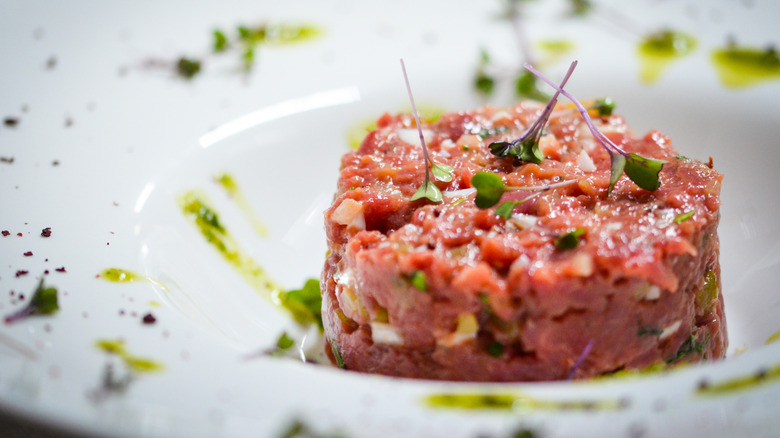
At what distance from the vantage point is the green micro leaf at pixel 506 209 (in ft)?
9.68

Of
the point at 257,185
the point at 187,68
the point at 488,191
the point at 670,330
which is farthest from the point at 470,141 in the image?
the point at 187,68

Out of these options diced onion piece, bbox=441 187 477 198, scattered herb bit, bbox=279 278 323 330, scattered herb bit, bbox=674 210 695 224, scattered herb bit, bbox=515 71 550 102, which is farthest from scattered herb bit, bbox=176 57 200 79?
scattered herb bit, bbox=674 210 695 224

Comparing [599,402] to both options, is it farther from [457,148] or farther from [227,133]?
[227,133]

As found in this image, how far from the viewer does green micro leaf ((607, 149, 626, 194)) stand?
3.11m

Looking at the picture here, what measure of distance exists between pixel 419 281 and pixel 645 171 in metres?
1.09

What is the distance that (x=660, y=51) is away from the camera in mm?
5023

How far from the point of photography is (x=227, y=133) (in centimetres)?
459

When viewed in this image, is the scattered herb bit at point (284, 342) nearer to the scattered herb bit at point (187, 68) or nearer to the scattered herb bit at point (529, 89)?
the scattered herb bit at point (187, 68)

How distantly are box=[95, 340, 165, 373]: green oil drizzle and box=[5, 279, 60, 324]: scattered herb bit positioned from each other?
314mm

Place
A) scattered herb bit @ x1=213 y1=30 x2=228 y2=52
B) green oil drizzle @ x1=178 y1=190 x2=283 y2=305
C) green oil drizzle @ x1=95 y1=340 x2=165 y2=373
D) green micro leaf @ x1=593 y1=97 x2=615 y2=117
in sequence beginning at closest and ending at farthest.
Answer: green oil drizzle @ x1=95 y1=340 x2=165 y2=373 → green micro leaf @ x1=593 y1=97 x2=615 y2=117 → green oil drizzle @ x1=178 y1=190 x2=283 y2=305 → scattered herb bit @ x1=213 y1=30 x2=228 y2=52

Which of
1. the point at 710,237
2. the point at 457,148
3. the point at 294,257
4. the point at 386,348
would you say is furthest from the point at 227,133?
the point at 710,237

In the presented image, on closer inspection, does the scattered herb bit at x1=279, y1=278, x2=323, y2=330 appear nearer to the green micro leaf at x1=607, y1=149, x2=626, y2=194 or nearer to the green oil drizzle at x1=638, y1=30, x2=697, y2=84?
the green micro leaf at x1=607, y1=149, x2=626, y2=194

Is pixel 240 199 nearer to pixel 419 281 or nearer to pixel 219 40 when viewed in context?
pixel 219 40

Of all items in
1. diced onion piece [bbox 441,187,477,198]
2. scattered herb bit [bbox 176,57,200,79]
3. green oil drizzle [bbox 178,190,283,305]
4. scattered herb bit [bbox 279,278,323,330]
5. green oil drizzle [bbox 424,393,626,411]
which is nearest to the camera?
green oil drizzle [bbox 424,393,626,411]
